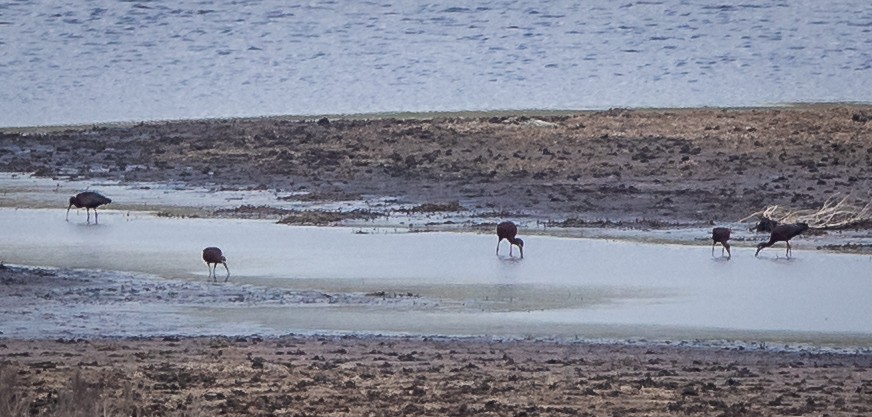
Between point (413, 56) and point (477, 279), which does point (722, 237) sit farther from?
point (413, 56)

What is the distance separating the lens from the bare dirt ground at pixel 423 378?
11.9m

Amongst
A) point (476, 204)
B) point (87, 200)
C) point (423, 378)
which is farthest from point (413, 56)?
point (423, 378)

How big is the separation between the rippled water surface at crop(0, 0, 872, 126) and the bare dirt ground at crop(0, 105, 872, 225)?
5808 millimetres

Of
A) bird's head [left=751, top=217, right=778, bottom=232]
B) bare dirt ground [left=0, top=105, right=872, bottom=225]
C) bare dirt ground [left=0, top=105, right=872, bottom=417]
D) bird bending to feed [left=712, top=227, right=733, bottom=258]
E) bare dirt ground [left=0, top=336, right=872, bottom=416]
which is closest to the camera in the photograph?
bare dirt ground [left=0, top=336, right=872, bottom=416]

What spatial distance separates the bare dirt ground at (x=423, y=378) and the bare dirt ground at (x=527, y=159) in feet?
26.0

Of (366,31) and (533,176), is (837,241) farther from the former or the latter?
(366,31)

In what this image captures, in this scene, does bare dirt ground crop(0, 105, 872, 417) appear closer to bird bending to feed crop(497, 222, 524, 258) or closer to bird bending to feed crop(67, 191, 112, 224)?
bird bending to feed crop(497, 222, 524, 258)

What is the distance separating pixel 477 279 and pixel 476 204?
5.71m

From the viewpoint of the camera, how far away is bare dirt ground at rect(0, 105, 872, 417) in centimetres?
1219

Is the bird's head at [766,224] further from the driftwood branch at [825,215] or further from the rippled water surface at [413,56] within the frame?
the rippled water surface at [413,56]

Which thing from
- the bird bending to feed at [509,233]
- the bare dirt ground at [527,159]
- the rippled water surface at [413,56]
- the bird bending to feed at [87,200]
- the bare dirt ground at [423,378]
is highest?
the rippled water surface at [413,56]

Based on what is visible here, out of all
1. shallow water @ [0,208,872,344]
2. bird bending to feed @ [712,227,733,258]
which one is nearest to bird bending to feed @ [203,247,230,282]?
shallow water @ [0,208,872,344]

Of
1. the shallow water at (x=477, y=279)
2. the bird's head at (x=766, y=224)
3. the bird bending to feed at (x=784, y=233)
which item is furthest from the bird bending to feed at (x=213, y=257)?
the bird's head at (x=766, y=224)

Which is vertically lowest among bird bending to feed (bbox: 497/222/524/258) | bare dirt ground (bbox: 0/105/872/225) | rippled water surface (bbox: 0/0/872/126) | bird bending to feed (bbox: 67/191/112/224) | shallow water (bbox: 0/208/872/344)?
shallow water (bbox: 0/208/872/344)
